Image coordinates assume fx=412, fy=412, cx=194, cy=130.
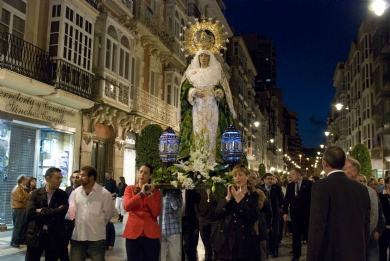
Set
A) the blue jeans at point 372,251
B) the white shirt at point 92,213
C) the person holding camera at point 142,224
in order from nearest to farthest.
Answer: the person holding camera at point 142,224 < the white shirt at point 92,213 < the blue jeans at point 372,251

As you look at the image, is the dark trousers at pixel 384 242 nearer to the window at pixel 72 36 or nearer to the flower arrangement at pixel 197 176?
the flower arrangement at pixel 197 176

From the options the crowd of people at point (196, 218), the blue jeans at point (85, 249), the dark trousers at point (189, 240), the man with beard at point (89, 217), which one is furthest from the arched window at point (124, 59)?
the blue jeans at point (85, 249)

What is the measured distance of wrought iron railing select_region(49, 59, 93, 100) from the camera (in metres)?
14.6

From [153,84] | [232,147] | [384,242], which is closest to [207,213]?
[232,147]

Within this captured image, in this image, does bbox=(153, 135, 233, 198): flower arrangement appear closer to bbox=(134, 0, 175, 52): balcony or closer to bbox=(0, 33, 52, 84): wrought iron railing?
bbox=(0, 33, 52, 84): wrought iron railing

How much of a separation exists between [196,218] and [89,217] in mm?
2141

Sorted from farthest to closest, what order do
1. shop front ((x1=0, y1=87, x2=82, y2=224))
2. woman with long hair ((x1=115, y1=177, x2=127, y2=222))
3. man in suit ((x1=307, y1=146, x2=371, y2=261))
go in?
woman with long hair ((x1=115, y1=177, x2=127, y2=222)) < shop front ((x1=0, y1=87, x2=82, y2=224)) < man in suit ((x1=307, y1=146, x2=371, y2=261))

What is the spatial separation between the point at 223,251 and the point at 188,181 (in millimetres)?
1328

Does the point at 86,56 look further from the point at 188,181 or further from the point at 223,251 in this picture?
the point at 223,251

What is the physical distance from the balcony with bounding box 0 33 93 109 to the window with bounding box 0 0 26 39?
0.39 m

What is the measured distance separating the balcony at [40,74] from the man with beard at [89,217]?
304 inches

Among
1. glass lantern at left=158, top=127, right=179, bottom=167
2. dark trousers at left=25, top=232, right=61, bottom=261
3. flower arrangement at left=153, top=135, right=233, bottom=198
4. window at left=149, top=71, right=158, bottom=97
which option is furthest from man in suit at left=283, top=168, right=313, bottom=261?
window at left=149, top=71, right=158, bottom=97

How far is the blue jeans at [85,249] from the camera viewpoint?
18.6 feet

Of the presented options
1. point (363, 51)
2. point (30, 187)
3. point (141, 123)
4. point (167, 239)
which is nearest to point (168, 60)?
point (141, 123)
